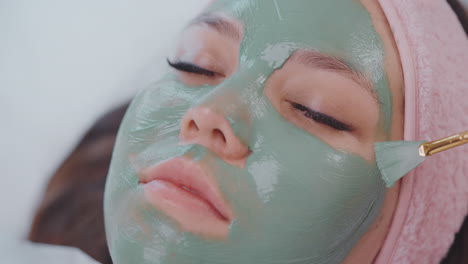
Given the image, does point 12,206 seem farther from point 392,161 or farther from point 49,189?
point 392,161

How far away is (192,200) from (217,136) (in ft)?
0.33

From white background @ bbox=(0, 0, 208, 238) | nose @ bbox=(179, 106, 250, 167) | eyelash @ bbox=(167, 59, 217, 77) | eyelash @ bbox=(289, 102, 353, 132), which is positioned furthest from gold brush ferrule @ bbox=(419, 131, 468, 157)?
white background @ bbox=(0, 0, 208, 238)

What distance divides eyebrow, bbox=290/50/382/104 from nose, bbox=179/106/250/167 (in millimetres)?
153

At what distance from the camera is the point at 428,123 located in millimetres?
863

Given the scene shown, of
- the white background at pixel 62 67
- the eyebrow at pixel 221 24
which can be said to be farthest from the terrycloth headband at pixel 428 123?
the white background at pixel 62 67

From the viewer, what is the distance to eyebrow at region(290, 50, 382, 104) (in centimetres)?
85

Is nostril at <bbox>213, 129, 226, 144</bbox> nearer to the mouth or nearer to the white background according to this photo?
the mouth

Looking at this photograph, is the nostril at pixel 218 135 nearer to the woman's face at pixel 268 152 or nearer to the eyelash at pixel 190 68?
the woman's face at pixel 268 152

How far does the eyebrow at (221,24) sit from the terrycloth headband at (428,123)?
9.6 inches

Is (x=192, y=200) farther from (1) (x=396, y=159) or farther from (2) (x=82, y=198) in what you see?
(2) (x=82, y=198)

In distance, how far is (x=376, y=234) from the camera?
90 cm

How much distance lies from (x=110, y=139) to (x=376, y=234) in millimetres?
829

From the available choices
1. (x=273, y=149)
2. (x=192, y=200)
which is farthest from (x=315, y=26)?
(x=192, y=200)

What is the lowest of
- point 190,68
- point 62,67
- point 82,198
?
point 82,198
